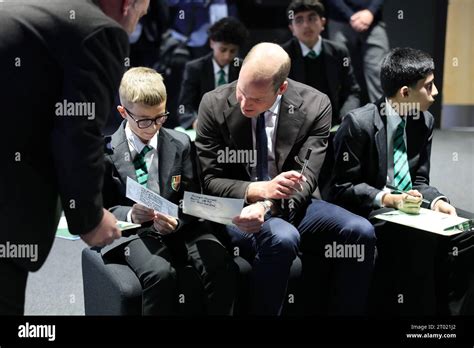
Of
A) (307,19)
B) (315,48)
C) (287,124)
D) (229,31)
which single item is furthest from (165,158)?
(229,31)

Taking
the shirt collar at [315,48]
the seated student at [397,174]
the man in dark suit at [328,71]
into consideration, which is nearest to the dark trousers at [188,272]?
the seated student at [397,174]

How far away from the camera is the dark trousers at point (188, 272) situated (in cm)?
225

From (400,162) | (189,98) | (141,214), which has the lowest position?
(141,214)

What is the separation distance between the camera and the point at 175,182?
236 cm

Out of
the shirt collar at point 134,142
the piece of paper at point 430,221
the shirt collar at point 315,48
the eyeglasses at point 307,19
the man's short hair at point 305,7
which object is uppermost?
the man's short hair at point 305,7

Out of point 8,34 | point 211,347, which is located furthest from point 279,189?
point 8,34

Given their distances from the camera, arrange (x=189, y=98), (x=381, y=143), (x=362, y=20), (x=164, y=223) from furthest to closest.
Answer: (x=189, y=98) < (x=362, y=20) < (x=381, y=143) < (x=164, y=223)

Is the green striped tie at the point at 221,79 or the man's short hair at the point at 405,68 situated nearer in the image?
the man's short hair at the point at 405,68

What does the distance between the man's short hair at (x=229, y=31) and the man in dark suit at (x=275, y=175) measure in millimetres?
1602

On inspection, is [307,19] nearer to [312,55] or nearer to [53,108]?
[312,55]

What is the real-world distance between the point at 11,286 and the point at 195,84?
2.23m

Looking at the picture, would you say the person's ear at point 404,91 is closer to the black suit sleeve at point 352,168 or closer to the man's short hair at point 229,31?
the black suit sleeve at point 352,168

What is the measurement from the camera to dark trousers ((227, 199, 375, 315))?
2334mm

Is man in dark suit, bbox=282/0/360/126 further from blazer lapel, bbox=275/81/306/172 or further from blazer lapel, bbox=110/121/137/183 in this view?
blazer lapel, bbox=110/121/137/183
